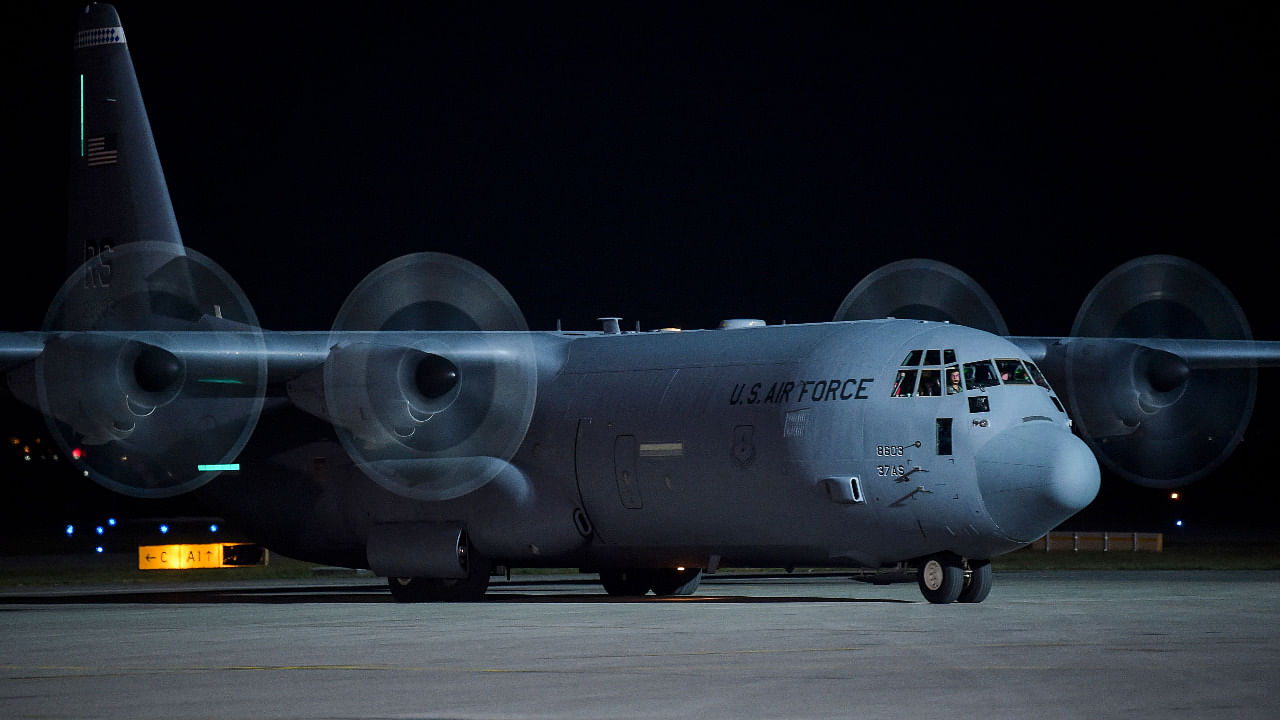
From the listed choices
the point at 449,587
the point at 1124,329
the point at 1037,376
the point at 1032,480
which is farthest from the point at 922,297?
the point at 449,587

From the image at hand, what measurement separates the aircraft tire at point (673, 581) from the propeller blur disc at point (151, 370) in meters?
7.16

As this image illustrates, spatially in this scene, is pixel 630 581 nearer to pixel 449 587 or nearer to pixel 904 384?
pixel 449 587

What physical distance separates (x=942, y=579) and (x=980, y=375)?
281 cm

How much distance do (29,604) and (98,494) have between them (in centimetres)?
5997

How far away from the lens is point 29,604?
26828 mm

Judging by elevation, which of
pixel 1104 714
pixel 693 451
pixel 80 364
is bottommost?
pixel 1104 714

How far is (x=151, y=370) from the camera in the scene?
2564 cm

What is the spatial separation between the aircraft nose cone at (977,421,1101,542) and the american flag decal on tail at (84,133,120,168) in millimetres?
18068

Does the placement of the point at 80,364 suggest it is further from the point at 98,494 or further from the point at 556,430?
the point at 98,494

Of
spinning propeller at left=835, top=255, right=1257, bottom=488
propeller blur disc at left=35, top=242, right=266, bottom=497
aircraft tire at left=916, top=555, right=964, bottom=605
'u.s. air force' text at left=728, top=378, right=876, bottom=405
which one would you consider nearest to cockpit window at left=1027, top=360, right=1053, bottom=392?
'u.s. air force' text at left=728, top=378, right=876, bottom=405

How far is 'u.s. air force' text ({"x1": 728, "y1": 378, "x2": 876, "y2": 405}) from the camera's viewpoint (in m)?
22.7

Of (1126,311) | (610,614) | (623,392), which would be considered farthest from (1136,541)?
(610,614)

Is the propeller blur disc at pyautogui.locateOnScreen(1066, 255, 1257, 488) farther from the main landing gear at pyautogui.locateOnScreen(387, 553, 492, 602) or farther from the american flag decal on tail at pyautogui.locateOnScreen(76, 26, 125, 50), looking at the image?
the american flag decal on tail at pyautogui.locateOnScreen(76, 26, 125, 50)

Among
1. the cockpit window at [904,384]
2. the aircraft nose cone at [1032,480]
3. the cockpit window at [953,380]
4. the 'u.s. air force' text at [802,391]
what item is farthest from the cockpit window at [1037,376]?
the 'u.s. air force' text at [802,391]
